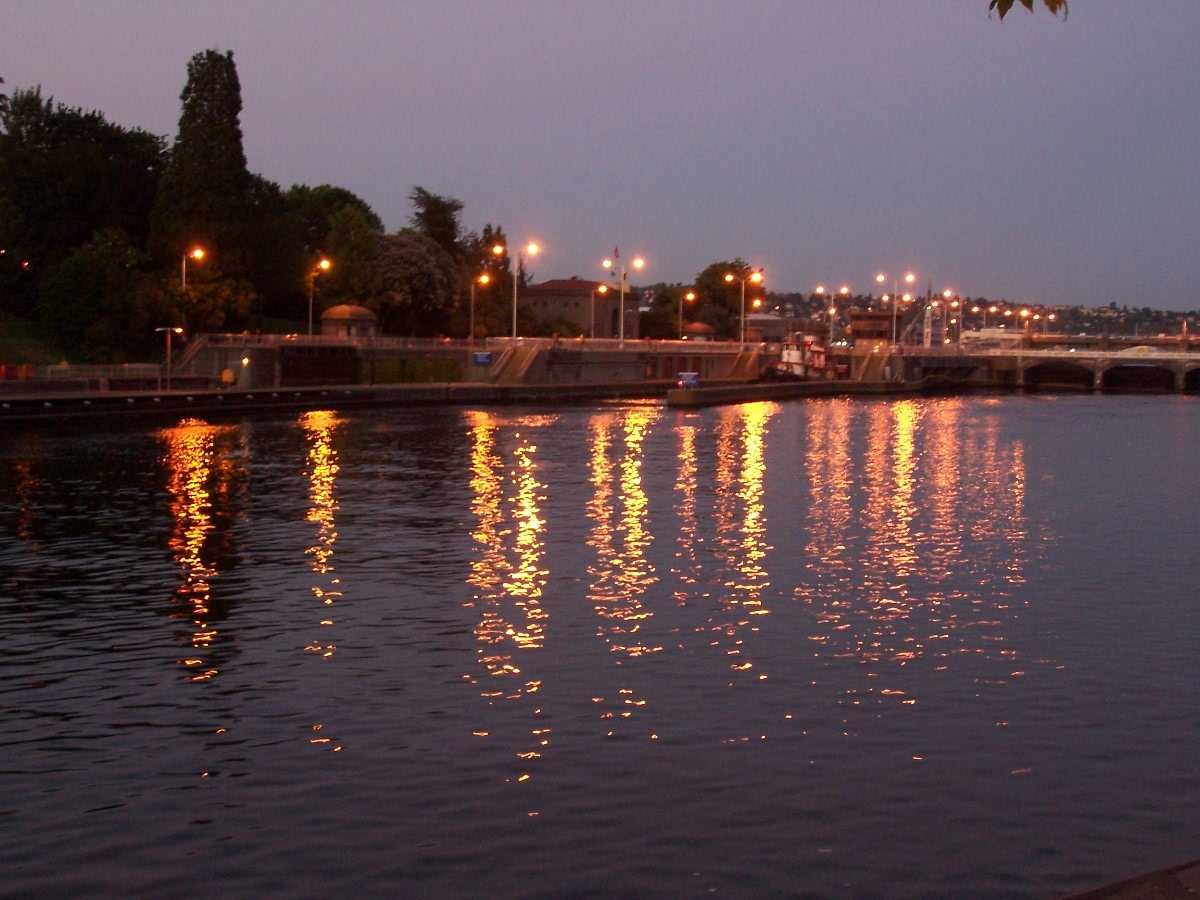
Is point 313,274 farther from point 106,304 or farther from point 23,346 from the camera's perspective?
point 23,346

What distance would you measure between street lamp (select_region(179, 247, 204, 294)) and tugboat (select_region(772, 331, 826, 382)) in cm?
5291

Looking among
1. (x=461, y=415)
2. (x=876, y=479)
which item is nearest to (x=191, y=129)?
(x=461, y=415)

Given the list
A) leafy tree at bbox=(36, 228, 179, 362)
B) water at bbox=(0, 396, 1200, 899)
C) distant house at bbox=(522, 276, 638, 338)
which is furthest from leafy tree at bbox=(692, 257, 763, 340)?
water at bbox=(0, 396, 1200, 899)

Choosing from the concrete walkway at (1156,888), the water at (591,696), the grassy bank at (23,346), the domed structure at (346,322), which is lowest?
the water at (591,696)

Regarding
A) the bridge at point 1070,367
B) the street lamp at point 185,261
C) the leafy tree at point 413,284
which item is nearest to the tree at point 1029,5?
the street lamp at point 185,261

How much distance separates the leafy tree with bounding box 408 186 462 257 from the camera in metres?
106

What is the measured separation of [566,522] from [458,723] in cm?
1638

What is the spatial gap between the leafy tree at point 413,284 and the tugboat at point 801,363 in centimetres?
2951

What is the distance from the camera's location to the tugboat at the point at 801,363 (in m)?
114

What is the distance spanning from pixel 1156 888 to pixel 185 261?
241 feet

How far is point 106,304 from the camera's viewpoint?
72000mm

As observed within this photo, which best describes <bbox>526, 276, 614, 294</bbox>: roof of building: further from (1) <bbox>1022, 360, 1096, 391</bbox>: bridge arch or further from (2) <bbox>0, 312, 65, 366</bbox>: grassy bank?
(2) <bbox>0, 312, 65, 366</bbox>: grassy bank

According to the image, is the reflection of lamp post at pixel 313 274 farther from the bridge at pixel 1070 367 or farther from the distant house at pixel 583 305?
the distant house at pixel 583 305

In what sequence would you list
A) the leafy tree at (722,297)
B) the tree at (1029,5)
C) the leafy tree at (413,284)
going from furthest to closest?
1. the leafy tree at (722,297)
2. the leafy tree at (413,284)
3. the tree at (1029,5)
